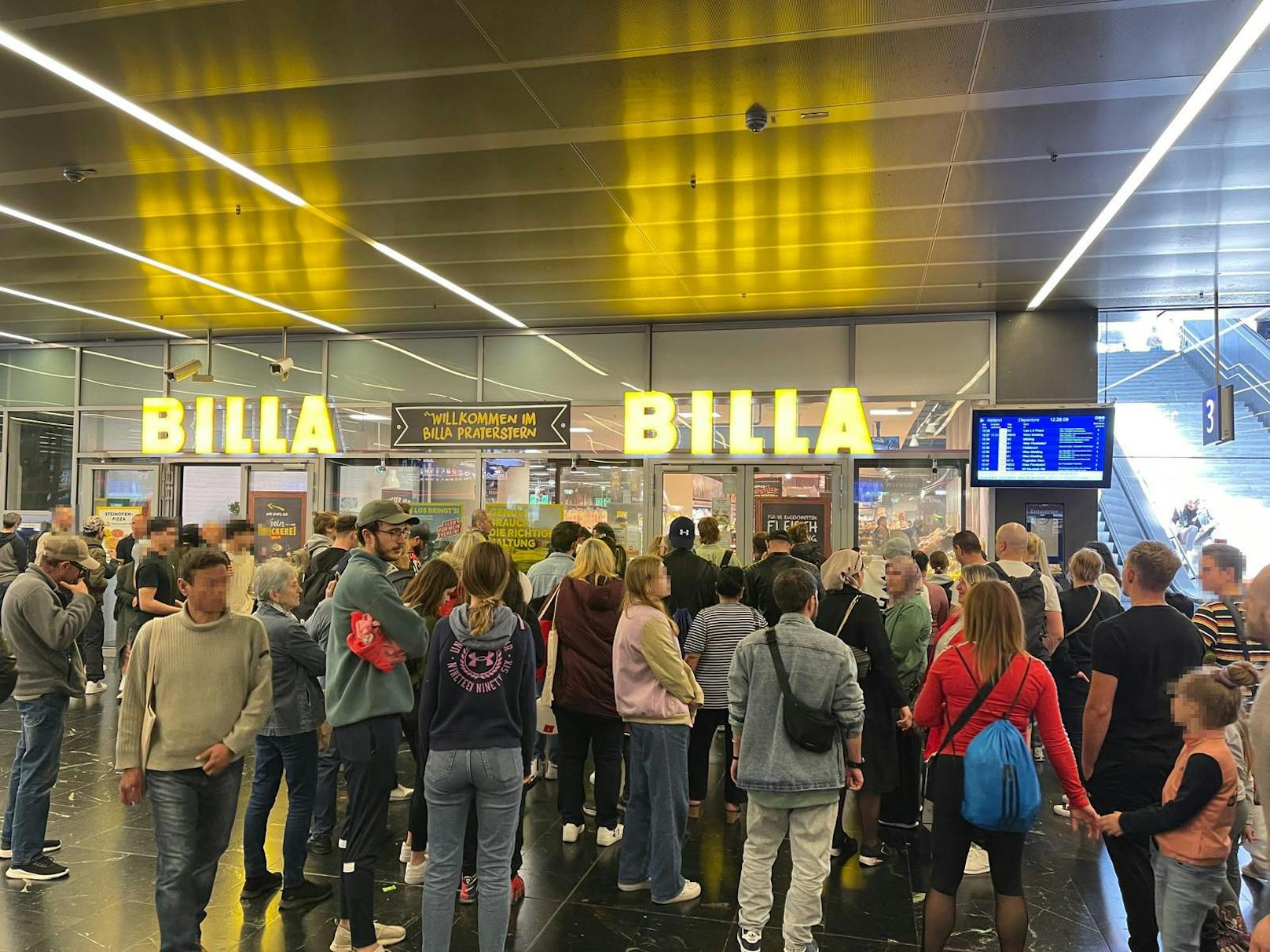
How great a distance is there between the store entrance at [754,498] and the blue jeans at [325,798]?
5494mm

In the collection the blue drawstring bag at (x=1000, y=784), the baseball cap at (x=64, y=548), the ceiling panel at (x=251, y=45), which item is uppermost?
the ceiling panel at (x=251, y=45)

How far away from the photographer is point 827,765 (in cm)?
349

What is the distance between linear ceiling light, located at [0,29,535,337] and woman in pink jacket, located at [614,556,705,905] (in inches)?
149

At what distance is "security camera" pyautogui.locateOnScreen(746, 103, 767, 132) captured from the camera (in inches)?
183

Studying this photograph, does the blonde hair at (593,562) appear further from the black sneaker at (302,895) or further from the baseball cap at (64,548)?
the baseball cap at (64,548)

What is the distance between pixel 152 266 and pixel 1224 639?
28.5ft

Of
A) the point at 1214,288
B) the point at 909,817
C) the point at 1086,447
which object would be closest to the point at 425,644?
the point at 909,817

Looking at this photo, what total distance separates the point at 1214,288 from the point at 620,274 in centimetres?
577

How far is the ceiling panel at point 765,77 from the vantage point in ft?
13.4

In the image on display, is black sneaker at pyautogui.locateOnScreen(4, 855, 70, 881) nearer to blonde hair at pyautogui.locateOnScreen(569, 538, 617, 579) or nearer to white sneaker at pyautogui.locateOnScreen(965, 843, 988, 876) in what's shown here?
blonde hair at pyautogui.locateOnScreen(569, 538, 617, 579)

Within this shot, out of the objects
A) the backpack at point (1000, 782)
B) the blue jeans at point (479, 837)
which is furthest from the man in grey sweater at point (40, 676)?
the backpack at point (1000, 782)

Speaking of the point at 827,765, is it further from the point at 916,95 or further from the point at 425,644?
the point at 916,95

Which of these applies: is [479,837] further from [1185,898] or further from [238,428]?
[238,428]

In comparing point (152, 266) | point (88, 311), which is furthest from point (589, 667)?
point (88, 311)
